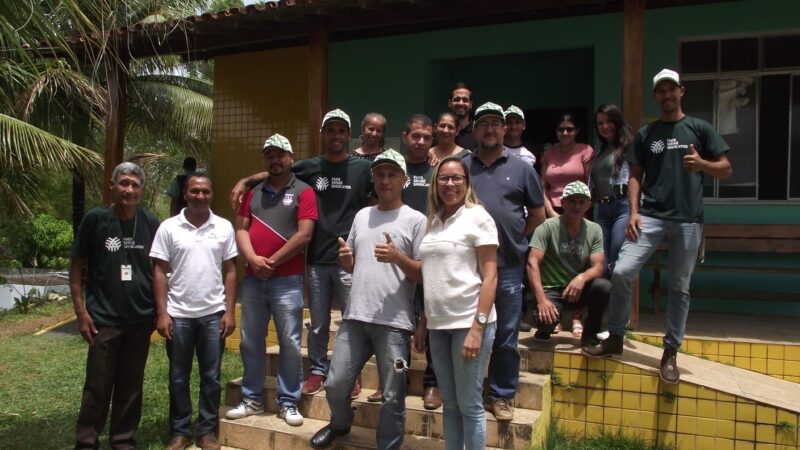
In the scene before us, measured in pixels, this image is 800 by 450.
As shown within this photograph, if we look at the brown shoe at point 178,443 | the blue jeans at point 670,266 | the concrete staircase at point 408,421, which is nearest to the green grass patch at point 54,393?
the brown shoe at point 178,443

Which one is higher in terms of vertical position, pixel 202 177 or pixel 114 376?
pixel 202 177

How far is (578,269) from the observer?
14.6 feet

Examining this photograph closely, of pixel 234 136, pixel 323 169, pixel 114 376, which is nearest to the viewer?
pixel 114 376

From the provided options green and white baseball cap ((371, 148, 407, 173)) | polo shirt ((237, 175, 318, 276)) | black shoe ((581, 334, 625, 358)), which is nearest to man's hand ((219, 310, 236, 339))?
polo shirt ((237, 175, 318, 276))

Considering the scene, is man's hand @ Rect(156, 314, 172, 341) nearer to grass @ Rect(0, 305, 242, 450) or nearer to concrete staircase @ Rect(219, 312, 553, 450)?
concrete staircase @ Rect(219, 312, 553, 450)

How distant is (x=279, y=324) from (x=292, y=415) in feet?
1.96

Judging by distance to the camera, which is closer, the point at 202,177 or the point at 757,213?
the point at 202,177

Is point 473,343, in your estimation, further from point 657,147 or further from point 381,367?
point 657,147

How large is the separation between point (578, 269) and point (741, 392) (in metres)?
1.26

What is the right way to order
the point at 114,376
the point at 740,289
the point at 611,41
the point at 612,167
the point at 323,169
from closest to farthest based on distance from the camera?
the point at 114,376
the point at 323,169
the point at 612,167
the point at 740,289
the point at 611,41

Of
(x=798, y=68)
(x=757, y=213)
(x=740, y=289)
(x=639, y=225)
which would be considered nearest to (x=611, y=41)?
(x=798, y=68)

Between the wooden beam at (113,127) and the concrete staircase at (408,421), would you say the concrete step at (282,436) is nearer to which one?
the concrete staircase at (408,421)

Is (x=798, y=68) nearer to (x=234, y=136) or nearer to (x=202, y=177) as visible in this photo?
(x=202, y=177)

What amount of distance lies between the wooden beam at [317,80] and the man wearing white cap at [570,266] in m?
2.64
